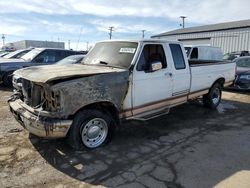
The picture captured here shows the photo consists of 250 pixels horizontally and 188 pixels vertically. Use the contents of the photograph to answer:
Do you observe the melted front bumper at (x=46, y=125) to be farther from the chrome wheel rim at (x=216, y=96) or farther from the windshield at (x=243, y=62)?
the windshield at (x=243, y=62)

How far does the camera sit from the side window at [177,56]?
21.1 feet

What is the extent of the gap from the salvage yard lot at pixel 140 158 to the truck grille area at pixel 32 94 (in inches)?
33.9

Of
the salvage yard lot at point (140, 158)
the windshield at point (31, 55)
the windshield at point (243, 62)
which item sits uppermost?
the windshield at point (31, 55)

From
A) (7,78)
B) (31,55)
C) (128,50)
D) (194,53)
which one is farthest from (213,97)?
(7,78)

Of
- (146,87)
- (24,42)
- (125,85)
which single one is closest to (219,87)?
(146,87)

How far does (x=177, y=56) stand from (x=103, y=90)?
8.15 feet

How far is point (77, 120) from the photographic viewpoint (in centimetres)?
466

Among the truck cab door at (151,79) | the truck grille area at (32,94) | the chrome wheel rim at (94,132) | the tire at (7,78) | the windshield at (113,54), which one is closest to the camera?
the truck grille area at (32,94)

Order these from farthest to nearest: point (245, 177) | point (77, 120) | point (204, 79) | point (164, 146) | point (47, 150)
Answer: point (204, 79)
point (164, 146)
point (47, 150)
point (77, 120)
point (245, 177)

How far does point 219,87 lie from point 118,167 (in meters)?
5.47

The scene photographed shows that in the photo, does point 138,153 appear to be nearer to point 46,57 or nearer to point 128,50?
point 128,50

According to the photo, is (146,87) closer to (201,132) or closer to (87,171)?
(201,132)

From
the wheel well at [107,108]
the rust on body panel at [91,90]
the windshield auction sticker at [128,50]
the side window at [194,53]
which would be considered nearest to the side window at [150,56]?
the windshield auction sticker at [128,50]

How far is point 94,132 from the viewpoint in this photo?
502cm
